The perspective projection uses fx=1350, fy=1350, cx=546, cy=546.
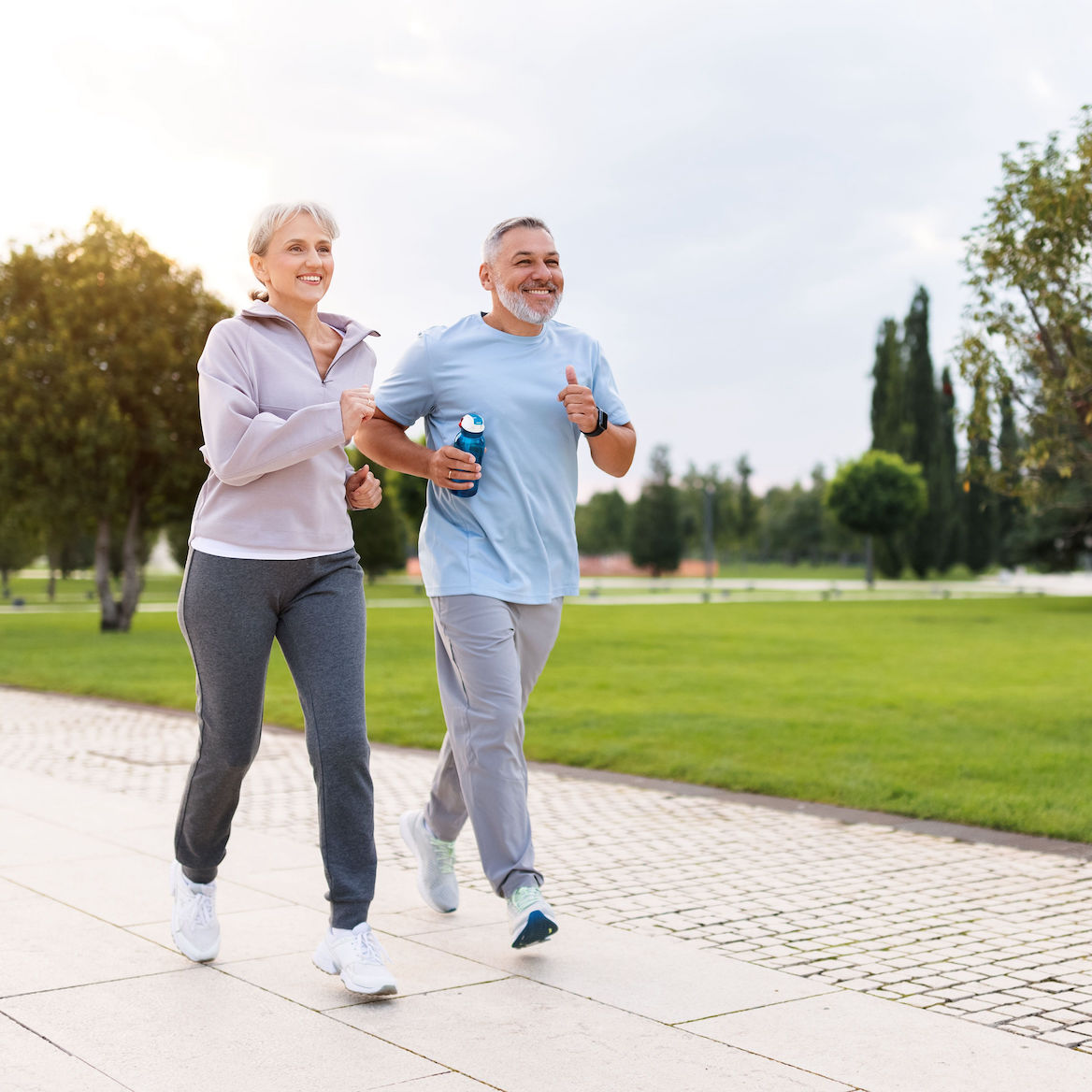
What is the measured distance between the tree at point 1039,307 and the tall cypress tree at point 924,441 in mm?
Result: 64449

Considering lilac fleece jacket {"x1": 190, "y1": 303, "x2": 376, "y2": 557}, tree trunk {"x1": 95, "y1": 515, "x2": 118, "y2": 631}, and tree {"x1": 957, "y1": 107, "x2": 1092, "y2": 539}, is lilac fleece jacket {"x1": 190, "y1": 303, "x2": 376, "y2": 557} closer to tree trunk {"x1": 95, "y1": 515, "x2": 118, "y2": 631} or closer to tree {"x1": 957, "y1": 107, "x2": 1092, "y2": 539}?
tree {"x1": 957, "y1": 107, "x2": 1092, "y2": 539}

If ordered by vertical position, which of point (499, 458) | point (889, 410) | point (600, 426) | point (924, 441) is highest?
point (889, 410)

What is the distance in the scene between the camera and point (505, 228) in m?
4.29

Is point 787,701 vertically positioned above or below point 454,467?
below

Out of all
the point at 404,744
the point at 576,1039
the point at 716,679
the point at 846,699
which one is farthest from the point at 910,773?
the point at 716,679

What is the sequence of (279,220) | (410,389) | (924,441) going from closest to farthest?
Result: (279,220) → (410,389) → (924,441)

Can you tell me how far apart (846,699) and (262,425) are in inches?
409

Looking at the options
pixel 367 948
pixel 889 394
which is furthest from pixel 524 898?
pixel 889 394

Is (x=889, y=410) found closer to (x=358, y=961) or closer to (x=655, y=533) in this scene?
(x=655, y=533)

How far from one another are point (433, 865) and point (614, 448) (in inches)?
61.2

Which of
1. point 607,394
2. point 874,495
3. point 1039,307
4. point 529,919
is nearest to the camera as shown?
point 529,919

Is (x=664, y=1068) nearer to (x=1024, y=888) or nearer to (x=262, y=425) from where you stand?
(x=262, y=425)

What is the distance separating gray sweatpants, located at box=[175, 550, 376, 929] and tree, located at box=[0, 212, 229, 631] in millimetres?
23705

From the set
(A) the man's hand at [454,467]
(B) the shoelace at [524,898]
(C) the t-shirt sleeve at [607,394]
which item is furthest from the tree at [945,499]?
(B) the shoelace at [524,898]
